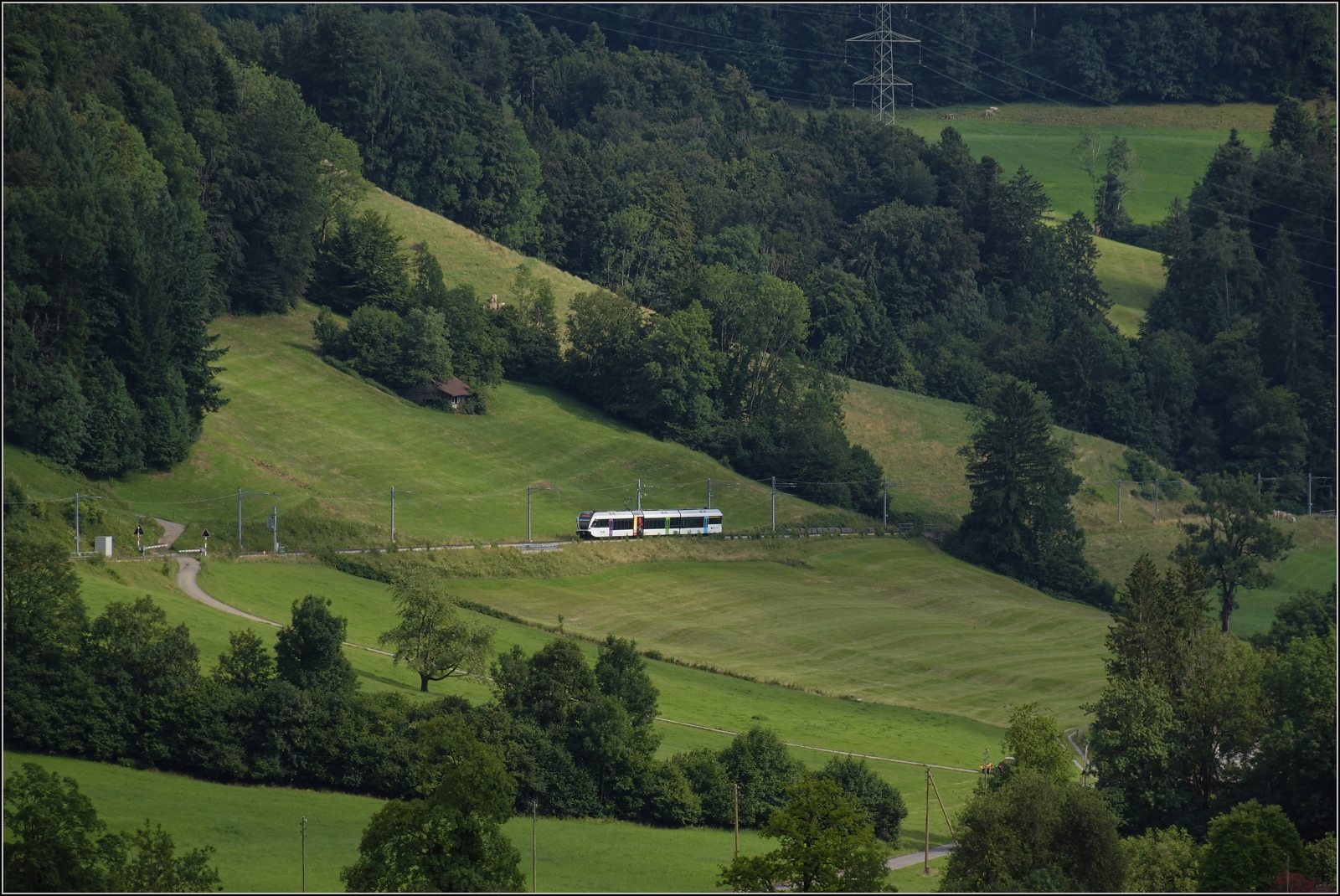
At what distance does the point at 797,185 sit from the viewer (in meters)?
168

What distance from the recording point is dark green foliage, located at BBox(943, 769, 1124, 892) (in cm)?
4856

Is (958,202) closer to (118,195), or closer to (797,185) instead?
(797,185)

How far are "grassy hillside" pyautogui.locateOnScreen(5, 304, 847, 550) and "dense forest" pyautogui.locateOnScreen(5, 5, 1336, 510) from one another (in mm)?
2517

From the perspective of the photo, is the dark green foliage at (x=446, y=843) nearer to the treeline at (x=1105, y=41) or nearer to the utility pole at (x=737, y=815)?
the utility pole at (x=737, y=815)

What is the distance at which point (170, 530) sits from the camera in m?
86.1

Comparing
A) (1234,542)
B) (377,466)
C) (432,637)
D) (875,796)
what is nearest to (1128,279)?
(1234,542)

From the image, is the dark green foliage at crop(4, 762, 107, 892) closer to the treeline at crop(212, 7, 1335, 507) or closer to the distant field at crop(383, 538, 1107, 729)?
the distant field at crop(383, 538, 1107, 729)

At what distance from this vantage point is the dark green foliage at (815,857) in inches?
1702

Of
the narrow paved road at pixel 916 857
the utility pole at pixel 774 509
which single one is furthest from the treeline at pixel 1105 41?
the narrow paved road at pixel 916 857

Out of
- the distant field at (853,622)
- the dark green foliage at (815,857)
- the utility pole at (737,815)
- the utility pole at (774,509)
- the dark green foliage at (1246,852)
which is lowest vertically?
the distant field at (853,622)

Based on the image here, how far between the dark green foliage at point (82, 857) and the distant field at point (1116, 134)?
154m

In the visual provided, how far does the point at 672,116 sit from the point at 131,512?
10489 centimetres

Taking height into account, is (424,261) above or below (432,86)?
below

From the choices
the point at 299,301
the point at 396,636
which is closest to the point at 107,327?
the point at 299,301
